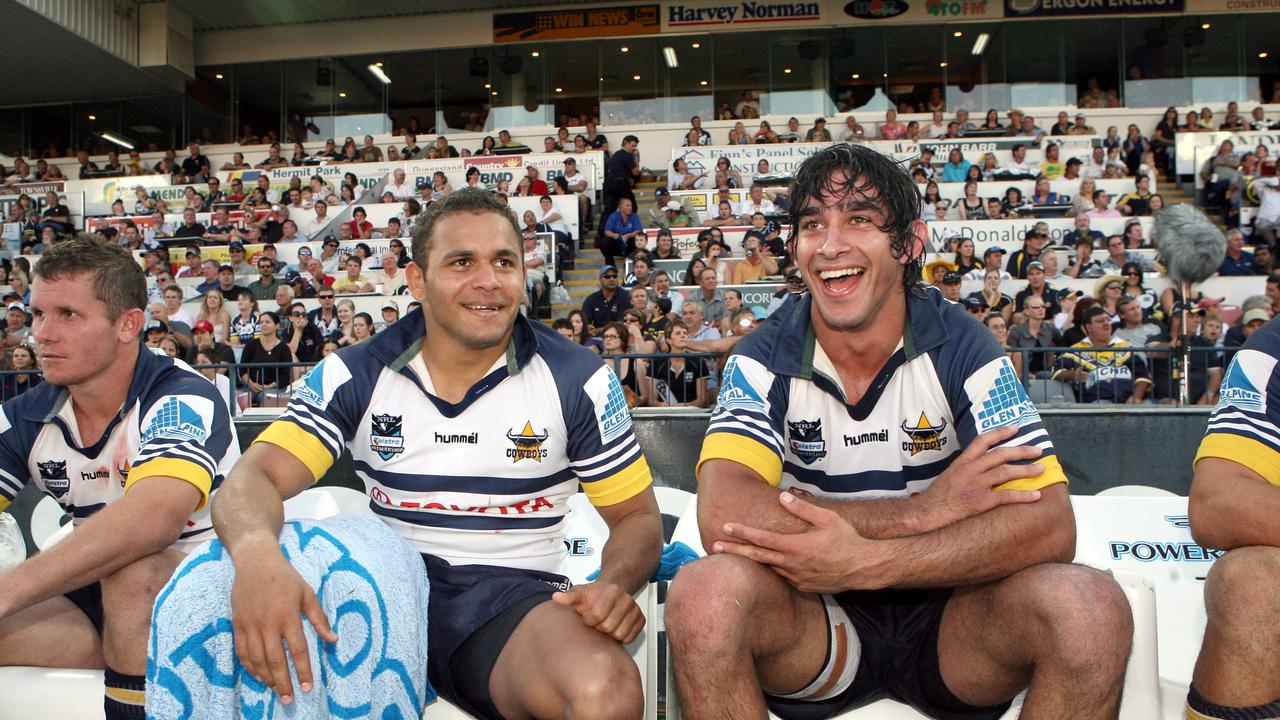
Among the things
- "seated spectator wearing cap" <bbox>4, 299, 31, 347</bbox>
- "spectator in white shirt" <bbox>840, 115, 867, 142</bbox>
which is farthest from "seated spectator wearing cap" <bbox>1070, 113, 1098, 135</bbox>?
"seated spectator wearing cap" <bbox>4, 299, 31, 347</bbox>

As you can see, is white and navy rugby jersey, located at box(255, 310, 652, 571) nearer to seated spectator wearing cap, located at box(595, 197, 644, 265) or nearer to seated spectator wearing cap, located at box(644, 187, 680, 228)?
seated spectator wearing cap, located at box(595, 197, 644, 265)

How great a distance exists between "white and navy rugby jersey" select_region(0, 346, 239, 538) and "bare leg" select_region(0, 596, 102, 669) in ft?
1.11

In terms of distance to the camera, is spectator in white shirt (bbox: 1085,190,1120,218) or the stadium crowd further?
spectator in white shirt (bbox: 1085,190,1120,218)

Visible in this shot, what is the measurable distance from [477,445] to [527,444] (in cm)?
12

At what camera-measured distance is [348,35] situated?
19078mm

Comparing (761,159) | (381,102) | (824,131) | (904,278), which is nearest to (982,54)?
(824,131)

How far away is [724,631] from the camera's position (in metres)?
1.84

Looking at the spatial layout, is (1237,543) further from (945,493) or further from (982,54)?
(982,54)

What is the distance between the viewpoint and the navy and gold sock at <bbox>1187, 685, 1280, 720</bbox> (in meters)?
1.87

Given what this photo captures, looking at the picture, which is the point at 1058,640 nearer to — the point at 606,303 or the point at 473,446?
the point at 473,446

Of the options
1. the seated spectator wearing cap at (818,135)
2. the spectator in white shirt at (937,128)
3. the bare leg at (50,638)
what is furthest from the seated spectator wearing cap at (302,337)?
the spectator in white shirt at (937,128)

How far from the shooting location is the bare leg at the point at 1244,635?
187 centimetres

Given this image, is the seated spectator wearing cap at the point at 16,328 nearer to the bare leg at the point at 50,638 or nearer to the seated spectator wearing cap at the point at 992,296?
the bare leg at the point at 50,638

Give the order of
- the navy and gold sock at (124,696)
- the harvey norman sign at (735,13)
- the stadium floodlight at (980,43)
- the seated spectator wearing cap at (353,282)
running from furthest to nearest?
the harvey norman sign at (735,13) → the stadium floodlight at (980,43) → the seated spectator wearing cap at (353,282) → the navy and gold sock at (124,696)
